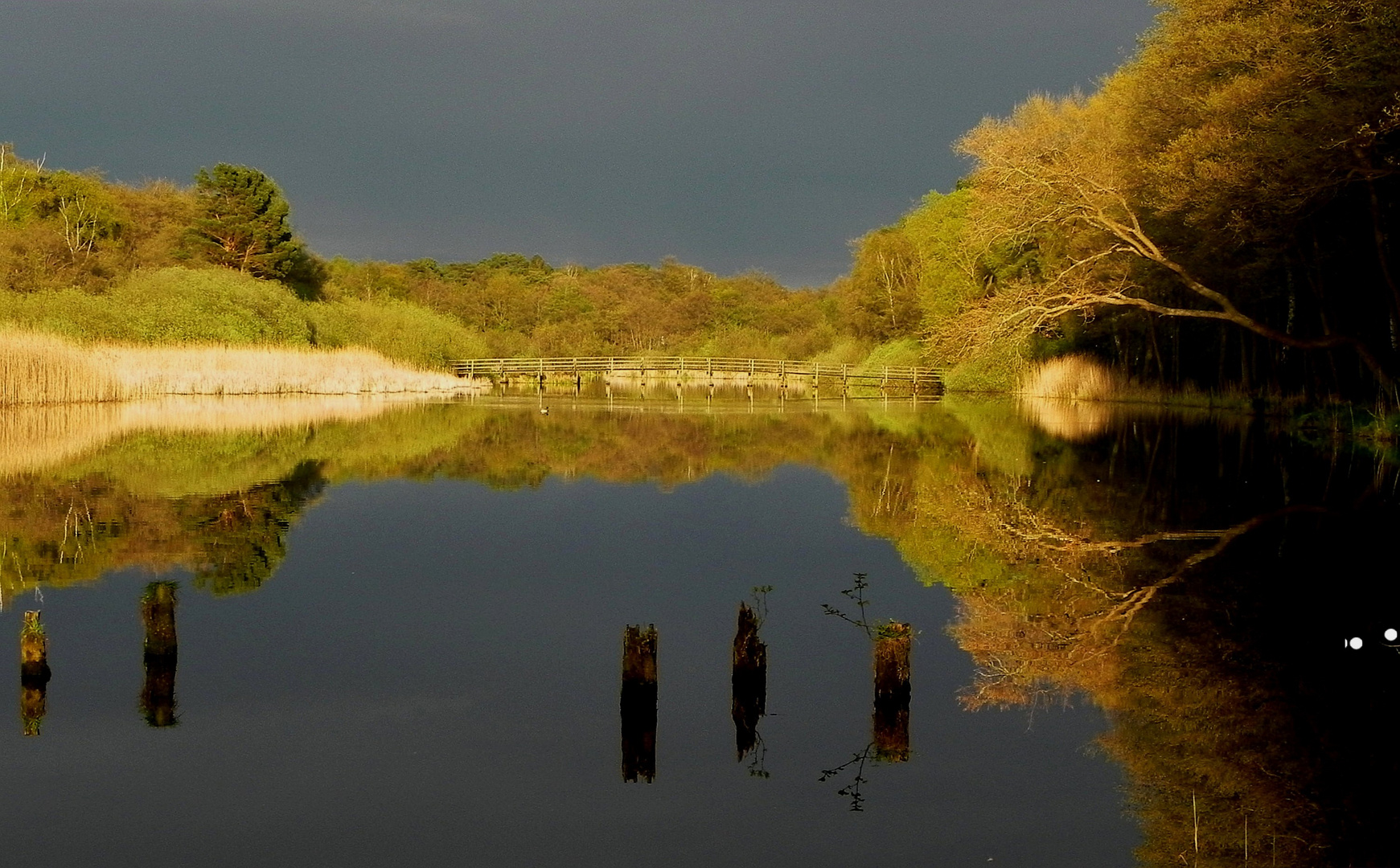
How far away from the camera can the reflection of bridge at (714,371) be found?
2212 inches

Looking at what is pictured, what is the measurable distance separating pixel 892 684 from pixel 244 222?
62628mm

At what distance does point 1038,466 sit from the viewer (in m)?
19.6

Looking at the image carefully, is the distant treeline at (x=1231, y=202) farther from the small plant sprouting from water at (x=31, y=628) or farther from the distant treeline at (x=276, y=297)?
the distant treeline at (x=276, y=297)

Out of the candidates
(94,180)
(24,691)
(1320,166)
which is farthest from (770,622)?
(94,180)

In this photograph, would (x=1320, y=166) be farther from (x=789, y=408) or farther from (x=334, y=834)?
(x=789, y=408)

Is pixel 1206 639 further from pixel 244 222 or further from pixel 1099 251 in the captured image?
pixel 244 222

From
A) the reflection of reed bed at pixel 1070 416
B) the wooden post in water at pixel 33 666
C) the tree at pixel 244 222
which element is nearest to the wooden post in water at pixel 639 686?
the wooden post in water at pixel 33 666

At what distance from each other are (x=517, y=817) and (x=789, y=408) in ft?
120

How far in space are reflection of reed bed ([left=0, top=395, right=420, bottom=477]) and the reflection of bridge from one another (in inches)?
681

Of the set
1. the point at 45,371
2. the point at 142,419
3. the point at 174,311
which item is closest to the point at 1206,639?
the point at 142,419

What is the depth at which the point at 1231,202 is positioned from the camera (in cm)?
2153

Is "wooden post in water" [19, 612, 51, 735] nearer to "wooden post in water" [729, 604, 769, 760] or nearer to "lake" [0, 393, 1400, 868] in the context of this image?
"lake" [0, 393, 1400, 868]

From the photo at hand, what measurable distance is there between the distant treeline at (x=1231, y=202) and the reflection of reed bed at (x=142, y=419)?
52.3ft

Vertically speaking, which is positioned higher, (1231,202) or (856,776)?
(1231,202)
